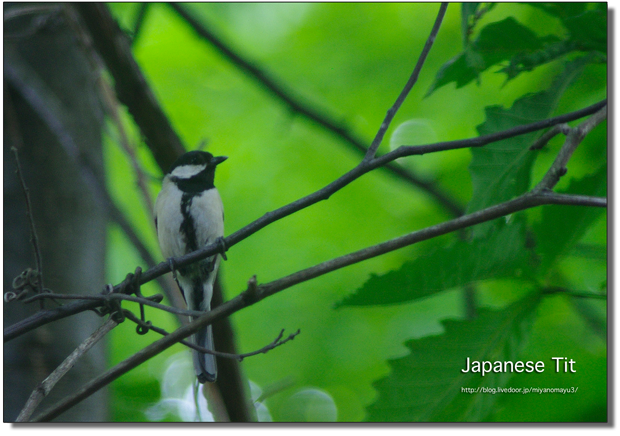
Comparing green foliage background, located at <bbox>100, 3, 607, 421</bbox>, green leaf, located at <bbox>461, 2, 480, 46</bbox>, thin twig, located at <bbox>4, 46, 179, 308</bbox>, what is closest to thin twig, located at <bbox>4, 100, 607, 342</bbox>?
green leaf, located at <bbox>461, 2, 480, 46</bbox>

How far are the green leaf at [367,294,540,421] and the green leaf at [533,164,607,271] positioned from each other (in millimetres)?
99

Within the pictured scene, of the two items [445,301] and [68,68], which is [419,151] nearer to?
[68,68]

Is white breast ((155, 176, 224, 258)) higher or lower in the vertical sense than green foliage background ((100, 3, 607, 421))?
lower

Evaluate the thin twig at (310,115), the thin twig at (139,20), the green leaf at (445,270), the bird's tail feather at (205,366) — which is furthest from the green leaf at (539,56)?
the thin twig at (139,20)

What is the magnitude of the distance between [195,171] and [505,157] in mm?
921

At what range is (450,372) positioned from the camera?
40.9 inches

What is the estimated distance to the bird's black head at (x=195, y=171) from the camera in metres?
1.54

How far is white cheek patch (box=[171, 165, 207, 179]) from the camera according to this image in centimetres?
154

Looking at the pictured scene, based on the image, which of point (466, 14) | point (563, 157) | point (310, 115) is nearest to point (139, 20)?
point (310, 115)

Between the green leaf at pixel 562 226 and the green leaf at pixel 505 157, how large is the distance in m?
0.08

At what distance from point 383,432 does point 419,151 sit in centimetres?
57

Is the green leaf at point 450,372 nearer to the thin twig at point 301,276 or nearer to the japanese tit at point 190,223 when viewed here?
the thin twig at point 301,276

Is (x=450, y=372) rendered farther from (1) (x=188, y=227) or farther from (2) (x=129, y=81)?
(2) (x=129, y=81)

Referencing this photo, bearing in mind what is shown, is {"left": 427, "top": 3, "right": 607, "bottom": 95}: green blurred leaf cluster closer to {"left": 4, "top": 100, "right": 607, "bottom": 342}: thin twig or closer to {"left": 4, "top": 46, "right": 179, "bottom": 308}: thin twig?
{"left": 4, "top": 100, "right": 607, "bottom": 342}: thin twig
